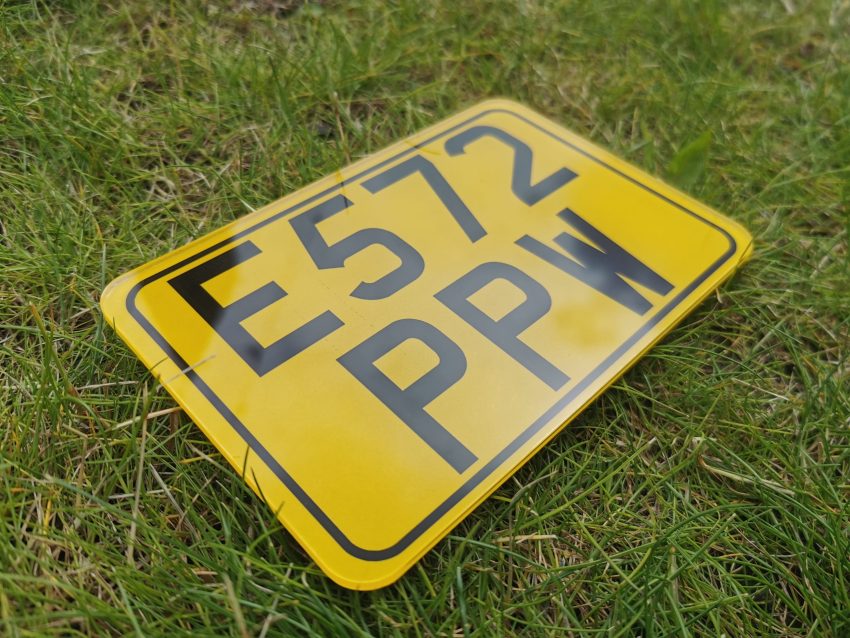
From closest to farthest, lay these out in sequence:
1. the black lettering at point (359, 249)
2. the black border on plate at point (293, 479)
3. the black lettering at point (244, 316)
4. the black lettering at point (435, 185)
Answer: the black border on plate at point (293, 479), the black lettering at point (244, 316), the black lettering at point (359, 249), the black lettering at point (435, 185)

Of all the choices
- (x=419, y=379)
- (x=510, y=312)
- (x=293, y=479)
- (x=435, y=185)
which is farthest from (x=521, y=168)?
(x=293, y=479)

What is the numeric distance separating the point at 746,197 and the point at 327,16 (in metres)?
1.15

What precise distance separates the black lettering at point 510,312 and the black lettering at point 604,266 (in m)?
0.08

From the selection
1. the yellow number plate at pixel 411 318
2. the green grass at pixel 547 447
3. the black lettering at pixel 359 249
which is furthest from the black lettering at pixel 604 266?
the black lettering at pixel 359 249

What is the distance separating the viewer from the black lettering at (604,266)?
121cm

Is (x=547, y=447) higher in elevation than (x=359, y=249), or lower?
lower

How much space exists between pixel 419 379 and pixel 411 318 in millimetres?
120

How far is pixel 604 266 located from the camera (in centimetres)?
125

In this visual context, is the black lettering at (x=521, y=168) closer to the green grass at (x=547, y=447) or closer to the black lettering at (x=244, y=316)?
the green grass at (x=547, y=447)

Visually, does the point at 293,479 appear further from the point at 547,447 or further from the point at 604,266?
the point at 604,266

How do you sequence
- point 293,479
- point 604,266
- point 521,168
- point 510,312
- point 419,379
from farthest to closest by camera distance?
point 521,168 < point 604,266 < point 510,312 < point 419,379 < point 293,479

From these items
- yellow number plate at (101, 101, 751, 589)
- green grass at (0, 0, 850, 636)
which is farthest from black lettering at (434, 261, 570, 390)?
green grass at (0, 0, 850, 636)

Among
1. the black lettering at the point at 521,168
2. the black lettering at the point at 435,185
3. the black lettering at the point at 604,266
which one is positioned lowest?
the black lettering at the point at 604,266

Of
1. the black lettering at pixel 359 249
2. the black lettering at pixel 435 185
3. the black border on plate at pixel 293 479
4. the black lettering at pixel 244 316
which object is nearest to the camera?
the black border on plate at pixel 293 479
